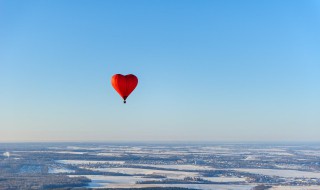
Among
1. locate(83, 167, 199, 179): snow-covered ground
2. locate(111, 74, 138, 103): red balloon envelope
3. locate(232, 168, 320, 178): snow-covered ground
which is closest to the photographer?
locate(111, 74, 138, 103): red balloon envelope

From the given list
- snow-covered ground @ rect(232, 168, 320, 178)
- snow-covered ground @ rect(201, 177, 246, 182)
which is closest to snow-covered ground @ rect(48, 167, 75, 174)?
snow-covered ground @ rect(201, 177, 246, 182)

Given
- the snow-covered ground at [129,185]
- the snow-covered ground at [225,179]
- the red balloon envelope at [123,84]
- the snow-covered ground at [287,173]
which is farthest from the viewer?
the snow-covered ground at [287,173]

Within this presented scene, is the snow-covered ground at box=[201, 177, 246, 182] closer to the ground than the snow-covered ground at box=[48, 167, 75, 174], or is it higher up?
closer to the ground

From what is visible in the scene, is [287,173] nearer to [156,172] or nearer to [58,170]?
[156,172]

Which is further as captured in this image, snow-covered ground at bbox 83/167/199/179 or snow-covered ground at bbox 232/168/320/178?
snow-covered ground at bbox 232/168/320/178

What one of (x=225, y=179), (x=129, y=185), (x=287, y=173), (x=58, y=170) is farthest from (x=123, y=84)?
(x=58, y=170)

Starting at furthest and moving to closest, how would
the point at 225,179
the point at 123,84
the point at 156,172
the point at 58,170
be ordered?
the point at 58,170, the point at 156,172, the point at 225,179, the point at 123,84

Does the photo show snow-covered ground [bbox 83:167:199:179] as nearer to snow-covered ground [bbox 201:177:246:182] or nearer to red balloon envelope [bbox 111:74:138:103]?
snow-covered ground [bbox 201:177:246:182]

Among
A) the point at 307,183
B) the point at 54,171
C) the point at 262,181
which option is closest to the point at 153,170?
the point at 54,171

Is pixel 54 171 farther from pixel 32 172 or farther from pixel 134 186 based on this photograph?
pixel 134 186

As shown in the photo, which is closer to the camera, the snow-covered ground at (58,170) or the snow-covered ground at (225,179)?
the snow-covered ground at (225,179)

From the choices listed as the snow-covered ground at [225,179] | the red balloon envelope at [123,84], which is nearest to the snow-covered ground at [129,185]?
the snow-covered ground at [225,179]

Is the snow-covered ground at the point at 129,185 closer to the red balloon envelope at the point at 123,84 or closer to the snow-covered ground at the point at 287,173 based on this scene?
the snow-covered ground at the point at 287,173
